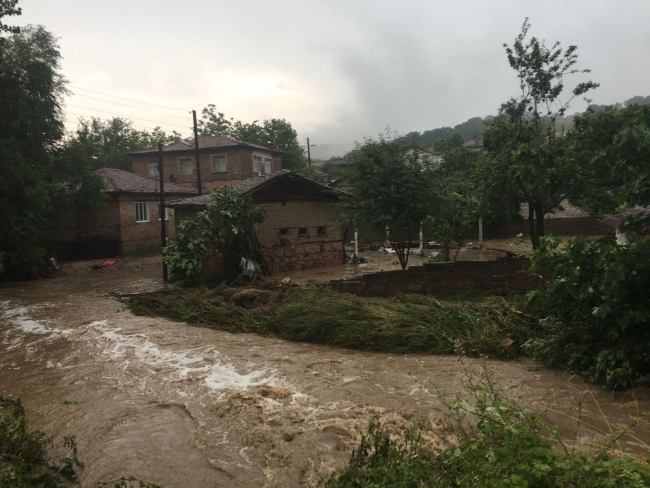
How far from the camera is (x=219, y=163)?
35562mm

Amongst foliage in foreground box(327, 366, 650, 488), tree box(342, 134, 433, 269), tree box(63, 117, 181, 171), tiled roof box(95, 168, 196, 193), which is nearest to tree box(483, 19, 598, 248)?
tree box(342, 134, 433, 269)

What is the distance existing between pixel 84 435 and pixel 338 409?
2.97m

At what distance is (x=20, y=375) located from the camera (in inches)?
316

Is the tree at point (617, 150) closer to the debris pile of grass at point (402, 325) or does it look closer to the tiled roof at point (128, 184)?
the debris pile of grass at point (402, 325)

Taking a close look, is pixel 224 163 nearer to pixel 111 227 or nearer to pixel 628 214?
pixel 111 227

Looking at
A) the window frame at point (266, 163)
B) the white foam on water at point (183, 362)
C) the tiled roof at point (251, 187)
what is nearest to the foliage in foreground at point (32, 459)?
the white foam on water at point (183, 362)

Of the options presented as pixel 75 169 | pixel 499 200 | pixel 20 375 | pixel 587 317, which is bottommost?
pixel 20 375

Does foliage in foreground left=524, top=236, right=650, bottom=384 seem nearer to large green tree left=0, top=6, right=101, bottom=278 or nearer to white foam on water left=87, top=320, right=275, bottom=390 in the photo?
white foam on water left=87, top=320, right=275, bottom=390

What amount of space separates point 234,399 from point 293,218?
12.3 metres

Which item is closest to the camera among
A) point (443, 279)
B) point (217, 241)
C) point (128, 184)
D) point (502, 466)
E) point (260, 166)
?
point (502, 466)

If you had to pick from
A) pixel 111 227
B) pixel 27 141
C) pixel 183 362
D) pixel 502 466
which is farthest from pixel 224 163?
pixel 502 466

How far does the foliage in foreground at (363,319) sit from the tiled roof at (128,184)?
15368mm

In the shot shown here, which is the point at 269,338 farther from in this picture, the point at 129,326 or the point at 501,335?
the point at 501,335

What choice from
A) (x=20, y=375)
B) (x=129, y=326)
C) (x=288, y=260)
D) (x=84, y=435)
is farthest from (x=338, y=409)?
(x=288, y=260)
